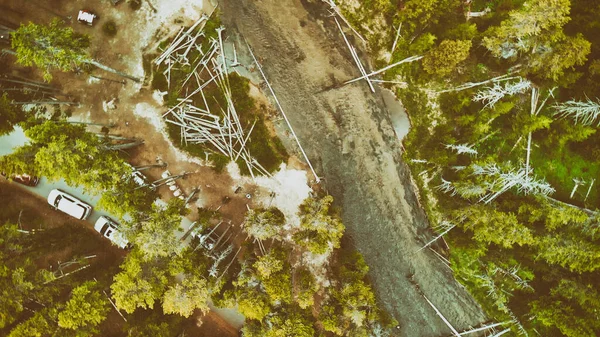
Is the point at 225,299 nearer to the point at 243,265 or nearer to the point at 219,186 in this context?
the point at 243,265

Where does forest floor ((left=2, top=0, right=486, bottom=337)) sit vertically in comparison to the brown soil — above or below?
above

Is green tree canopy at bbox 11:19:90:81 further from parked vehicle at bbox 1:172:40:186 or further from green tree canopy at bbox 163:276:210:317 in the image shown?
green tree canopy at bbox 163:276:210:317

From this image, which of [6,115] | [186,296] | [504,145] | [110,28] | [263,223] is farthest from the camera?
[110,28]

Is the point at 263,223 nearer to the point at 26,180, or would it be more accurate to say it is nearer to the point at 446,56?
the point at 446,56

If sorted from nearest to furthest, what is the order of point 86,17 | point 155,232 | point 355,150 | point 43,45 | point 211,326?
point 43,45
point 155,232
point 86,17
point 355,150
point 211,326

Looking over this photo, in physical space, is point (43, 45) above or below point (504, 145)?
above

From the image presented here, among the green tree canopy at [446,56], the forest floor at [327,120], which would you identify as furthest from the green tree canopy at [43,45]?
the green tree canopy at [446,56]

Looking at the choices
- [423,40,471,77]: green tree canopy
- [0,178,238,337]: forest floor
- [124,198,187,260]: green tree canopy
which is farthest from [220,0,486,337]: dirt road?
[0,178,238,337]: forest floor

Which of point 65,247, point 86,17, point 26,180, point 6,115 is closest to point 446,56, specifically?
point 86,17
